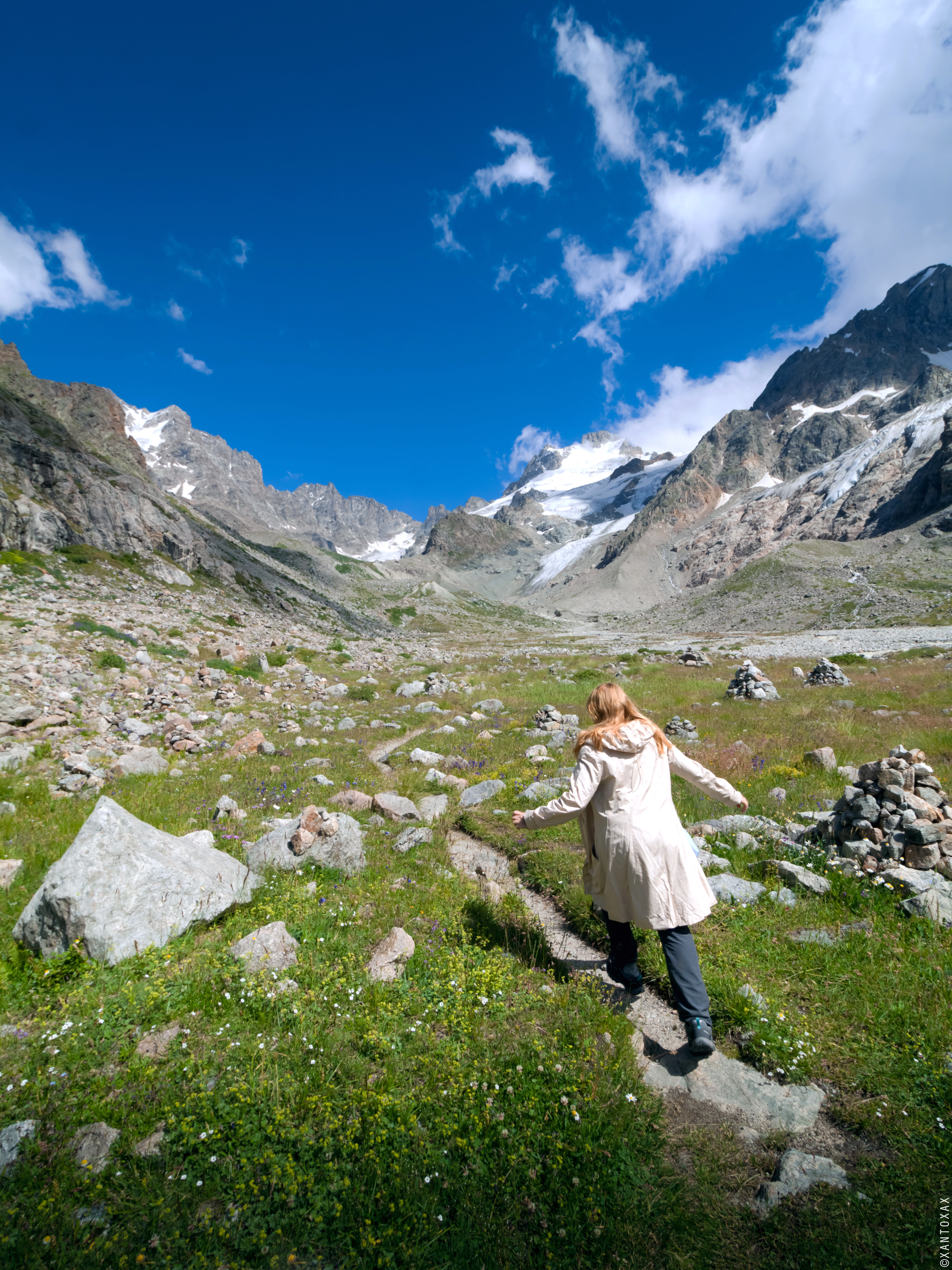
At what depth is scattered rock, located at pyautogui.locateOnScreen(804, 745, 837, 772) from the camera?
36.0ft

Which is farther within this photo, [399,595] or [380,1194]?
[399,595]

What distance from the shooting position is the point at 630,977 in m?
5.59

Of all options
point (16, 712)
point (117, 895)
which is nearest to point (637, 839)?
point (117, 895)

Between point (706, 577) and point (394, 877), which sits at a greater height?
point (706, 577)

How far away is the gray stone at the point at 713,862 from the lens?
758cm

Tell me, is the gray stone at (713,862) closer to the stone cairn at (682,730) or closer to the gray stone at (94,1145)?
the gray stone at (94,1145)

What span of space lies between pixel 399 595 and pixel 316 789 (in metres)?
133

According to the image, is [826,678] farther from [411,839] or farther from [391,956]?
[391,956]

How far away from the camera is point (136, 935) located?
18.5 feet

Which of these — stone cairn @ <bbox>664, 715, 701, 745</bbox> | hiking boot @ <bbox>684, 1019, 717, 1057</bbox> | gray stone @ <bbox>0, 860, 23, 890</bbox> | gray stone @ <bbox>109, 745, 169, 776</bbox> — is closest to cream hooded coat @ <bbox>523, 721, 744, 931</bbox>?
hiking boot @ <bbox>684, 1019, 717, 1057</bbox>

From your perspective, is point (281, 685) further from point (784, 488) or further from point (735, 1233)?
point (784, 488)

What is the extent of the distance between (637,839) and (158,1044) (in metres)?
5.02

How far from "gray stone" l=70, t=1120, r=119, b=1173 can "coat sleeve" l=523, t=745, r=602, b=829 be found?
4059 millimetres

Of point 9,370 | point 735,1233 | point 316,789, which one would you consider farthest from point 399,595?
point 735,1233
